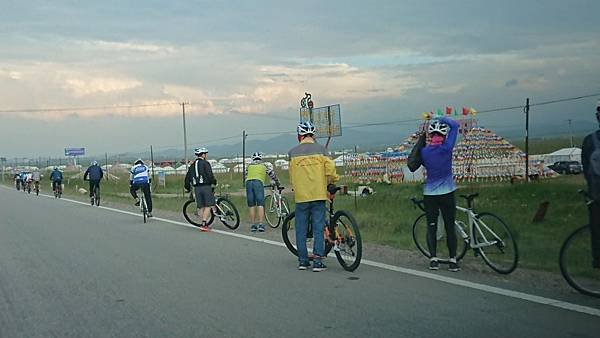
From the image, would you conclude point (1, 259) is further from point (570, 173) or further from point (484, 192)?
point (570, 173)

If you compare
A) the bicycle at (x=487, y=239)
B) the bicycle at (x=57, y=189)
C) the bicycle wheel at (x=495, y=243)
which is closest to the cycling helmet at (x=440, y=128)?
the bicycle at (x=487, y=239)

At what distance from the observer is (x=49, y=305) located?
7.91m

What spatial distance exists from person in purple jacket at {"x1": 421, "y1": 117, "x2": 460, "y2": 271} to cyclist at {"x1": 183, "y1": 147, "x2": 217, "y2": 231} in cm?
728

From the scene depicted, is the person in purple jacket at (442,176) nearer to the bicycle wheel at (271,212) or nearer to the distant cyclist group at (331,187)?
the distant cyclist group at (331,187)

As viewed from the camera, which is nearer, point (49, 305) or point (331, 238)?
point (49, 305)

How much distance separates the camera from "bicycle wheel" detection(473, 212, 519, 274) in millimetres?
8602

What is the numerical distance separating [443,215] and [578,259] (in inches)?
73.0

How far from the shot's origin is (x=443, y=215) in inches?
357

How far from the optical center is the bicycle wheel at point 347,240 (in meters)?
9.27

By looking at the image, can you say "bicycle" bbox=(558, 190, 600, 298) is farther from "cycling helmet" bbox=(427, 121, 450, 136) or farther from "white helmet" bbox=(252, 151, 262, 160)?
"white helmet" bbox=(252, 151, 262, 160)

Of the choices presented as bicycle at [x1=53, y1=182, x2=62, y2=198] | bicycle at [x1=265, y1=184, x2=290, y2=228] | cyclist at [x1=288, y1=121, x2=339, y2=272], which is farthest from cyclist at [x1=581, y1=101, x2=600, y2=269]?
bicycle at [x1=53, y1=182, x2=62, y2=198]

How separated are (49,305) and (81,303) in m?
0.35

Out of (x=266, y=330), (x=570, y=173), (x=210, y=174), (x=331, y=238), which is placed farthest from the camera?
(x=570, y=173)

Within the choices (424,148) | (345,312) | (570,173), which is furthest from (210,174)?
(570,173)
